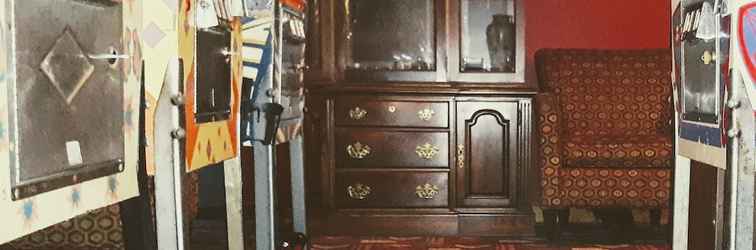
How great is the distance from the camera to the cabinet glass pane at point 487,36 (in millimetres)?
3982

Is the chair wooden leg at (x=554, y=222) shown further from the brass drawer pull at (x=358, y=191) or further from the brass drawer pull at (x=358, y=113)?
the brass drawer pull at (x=358, y=113)

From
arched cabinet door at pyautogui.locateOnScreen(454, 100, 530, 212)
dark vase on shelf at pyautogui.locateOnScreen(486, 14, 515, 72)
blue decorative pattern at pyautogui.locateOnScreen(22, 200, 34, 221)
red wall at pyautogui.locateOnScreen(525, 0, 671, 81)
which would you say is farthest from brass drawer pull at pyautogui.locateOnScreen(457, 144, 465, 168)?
blue decorative pattern at pyautogui.locateOnScreen(22, 200, 34, 221)

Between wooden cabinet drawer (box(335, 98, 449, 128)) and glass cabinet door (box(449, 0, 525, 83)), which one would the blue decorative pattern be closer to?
wooden cabinet drawer (box(335, 98, 449, 128))

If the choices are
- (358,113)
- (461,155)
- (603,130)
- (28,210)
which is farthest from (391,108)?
(28,210)

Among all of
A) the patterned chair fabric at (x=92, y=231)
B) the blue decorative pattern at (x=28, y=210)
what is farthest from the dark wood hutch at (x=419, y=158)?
the blue decorative pattern at (x=28, y=210)

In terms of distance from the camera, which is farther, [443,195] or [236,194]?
[443,195]

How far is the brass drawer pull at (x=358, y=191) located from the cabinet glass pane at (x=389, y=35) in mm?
548

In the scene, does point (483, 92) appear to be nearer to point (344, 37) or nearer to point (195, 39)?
point (344, 37)

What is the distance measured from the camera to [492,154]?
3.82 meters

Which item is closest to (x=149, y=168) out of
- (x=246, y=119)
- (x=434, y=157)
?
(x=246, y=119)

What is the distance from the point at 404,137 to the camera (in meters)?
3.80

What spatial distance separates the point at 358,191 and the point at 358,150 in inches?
7.1

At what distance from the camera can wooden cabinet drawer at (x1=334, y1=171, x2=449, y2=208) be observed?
3.80m

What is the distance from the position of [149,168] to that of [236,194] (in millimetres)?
545
